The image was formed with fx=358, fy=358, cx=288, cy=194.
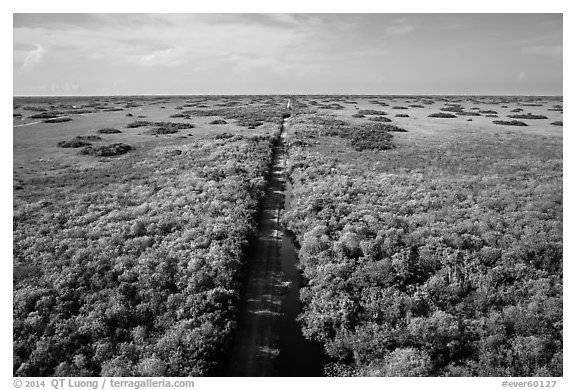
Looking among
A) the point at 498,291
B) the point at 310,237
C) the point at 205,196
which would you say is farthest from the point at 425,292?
the point at 205,196

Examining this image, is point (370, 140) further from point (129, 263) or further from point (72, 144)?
point (72, 144)

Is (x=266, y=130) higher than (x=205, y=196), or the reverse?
(x=266, y=130)

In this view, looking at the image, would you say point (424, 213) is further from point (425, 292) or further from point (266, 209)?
point (266, 209)

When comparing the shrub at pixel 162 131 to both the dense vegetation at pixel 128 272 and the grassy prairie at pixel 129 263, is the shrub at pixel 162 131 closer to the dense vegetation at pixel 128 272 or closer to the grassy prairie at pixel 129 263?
the grassy prairie at pixel 129 263

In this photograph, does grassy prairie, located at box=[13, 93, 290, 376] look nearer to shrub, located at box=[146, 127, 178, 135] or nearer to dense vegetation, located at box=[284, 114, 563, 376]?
dense vegetation, located at box=[284, 114, 563, 376]

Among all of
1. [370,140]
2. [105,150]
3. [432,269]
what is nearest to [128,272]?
[432,269]
